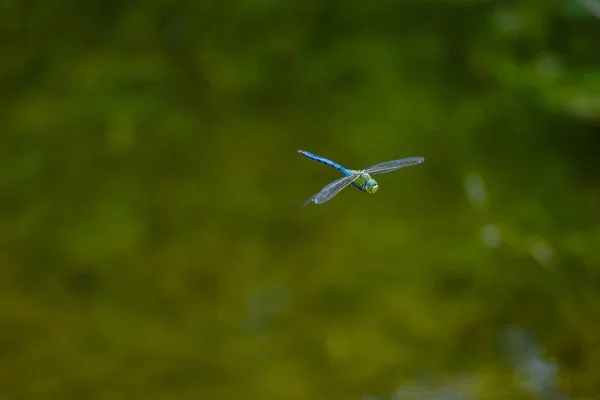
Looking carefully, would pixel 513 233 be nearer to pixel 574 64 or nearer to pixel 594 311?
pixel 594 311

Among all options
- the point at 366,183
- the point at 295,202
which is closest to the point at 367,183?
the point at 366,183

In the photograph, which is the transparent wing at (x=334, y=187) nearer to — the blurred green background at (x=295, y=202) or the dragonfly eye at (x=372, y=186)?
the dragonfly eye at (x=372, y=186)

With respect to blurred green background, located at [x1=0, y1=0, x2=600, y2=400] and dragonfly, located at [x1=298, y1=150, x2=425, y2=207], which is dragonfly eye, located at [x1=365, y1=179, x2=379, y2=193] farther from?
blurred green background, located at [x1=0, y1=0, x2=600, y2=400]

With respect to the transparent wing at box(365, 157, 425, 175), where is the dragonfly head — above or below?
below

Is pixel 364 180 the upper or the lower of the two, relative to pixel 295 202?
lower

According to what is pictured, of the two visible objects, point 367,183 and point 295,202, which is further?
point 295,202

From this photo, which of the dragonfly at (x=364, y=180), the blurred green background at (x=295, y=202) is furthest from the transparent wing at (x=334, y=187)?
the blurred green background at (x=295, y=202)

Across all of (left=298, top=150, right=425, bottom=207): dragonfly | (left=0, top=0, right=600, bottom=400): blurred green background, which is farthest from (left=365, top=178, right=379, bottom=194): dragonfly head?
(left=0, top=0, right=600, bottom=400): blurred green background

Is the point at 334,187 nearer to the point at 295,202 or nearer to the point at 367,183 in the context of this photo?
the point at 367,183

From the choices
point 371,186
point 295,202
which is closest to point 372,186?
point 371,186
